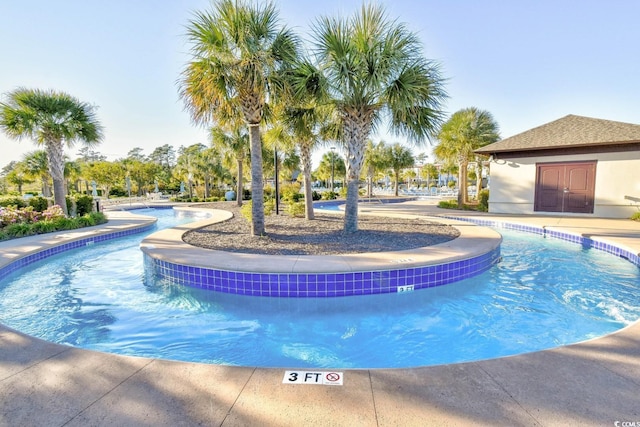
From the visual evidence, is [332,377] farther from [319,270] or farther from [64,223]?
[64,223]

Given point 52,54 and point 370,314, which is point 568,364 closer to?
point 370,314

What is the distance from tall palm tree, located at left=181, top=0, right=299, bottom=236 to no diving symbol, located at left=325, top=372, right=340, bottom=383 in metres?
5.65

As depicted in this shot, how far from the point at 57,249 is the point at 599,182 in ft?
61.1

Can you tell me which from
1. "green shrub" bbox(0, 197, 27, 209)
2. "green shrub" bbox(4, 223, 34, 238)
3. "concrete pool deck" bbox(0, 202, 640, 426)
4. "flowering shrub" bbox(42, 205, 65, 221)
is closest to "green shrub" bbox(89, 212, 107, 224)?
"flowering shrub" bbox(42, 205, 65, 221)

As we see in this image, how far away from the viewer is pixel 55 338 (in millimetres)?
3625

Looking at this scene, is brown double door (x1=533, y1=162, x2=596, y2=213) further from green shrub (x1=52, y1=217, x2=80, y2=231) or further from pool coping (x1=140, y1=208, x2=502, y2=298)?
green shrub (x1=52, y1=217, x2=80, y2=231)

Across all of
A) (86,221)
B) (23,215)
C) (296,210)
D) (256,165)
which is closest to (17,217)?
(23,215)

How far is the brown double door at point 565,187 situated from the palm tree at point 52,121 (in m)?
18.5

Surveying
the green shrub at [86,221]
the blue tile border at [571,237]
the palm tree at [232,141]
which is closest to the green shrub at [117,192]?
the palm tree at [232,141]

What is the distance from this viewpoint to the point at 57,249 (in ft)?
25.1

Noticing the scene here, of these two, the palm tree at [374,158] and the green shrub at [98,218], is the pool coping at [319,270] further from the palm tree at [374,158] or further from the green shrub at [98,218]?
the palm tree at [374,158]

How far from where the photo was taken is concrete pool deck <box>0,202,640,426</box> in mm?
1883

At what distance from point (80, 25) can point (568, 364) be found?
498 inches

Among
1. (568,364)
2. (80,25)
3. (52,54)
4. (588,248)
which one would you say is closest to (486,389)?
(568,364)
